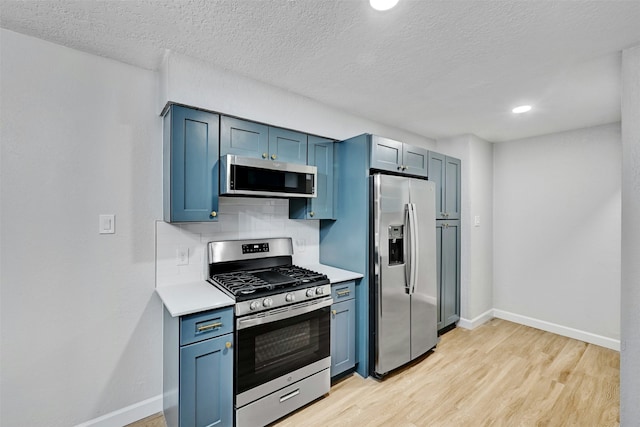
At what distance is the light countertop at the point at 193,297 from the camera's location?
1747 mm

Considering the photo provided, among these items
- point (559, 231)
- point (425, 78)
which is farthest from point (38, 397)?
point (559, 231)

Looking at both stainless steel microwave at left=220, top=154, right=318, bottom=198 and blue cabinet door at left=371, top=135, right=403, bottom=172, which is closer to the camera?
stainless steel microwave at left=220, top=154, right=318, bottom=198

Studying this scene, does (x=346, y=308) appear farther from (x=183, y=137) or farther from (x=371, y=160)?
(x=183, y=137)

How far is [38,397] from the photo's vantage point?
182 cm

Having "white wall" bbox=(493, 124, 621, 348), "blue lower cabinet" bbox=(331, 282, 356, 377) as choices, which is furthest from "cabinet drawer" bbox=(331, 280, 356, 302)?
"white wall" bbox=(493, 124, 621, 348)

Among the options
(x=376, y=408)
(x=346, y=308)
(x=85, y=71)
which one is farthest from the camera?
(x=346, y=308)

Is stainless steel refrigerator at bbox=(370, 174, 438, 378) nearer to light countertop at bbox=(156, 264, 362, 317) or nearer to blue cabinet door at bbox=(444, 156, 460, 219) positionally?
light countertop at bbox=(156, 264, 362, 317)

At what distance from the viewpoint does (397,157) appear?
2.90 m

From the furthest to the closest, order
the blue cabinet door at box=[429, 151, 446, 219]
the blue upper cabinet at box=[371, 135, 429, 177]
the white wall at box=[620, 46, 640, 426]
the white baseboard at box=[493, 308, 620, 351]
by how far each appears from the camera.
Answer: the blue cabinet door at box=[429, 151, 446, 219] < the white baseboard at box=[493, 308, 620, 351] < the blue upper cabinet at box=[371, 135, 429, 177] < the white wall at box=[620, 46, 640, 426]

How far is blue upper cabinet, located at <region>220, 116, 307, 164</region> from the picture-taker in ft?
7.25

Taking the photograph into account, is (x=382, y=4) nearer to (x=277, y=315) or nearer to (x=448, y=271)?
(x=277, y=315)

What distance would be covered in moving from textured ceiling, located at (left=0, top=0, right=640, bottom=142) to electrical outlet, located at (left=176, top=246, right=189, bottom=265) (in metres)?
1.36

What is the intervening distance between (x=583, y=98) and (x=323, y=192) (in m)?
2.45

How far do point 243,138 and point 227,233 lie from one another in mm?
804
